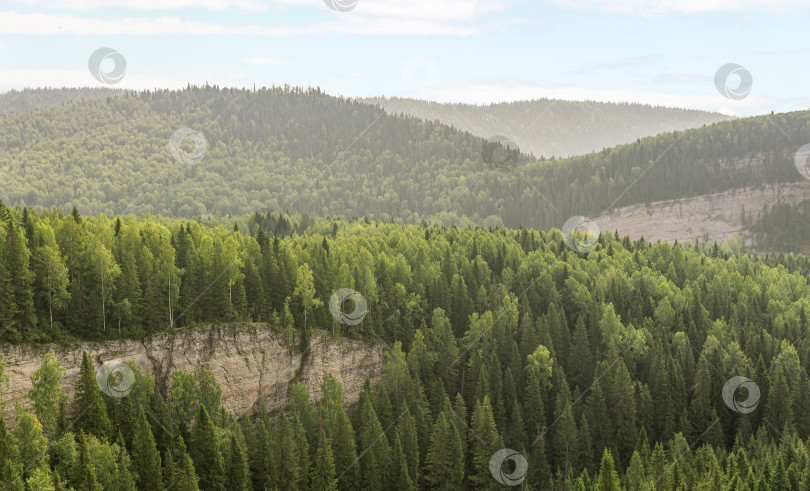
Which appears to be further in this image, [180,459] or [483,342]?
[483,342]

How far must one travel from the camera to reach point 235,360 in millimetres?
112500

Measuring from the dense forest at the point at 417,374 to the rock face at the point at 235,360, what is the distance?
6.36 ft

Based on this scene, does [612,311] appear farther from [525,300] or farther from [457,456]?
[457,456]

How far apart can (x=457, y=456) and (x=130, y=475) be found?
42.1 meters

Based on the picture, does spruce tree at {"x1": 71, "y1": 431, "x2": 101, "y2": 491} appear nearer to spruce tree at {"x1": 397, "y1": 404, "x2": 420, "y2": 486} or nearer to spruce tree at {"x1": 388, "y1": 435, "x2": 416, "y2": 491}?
spruce tree at {"x1": 388, "y1": 435, "x2": 416, "y2": 491}

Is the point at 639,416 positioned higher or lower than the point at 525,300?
lower

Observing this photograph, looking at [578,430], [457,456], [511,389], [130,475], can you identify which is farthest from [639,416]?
[130,475]

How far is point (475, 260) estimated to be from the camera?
162 meters

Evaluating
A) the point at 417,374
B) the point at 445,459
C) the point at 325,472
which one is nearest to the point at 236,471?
the point at 325,472

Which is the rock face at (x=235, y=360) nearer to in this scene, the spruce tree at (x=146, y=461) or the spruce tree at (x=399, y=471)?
the spruce tree at (x=146, y=461)

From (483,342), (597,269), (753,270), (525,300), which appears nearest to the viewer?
(483,342)

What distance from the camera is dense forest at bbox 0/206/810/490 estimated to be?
89.8 metres

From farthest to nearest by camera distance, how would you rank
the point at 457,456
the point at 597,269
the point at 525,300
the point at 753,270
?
the point at 753,270 → the point at 597,269 → the point at 525,300 → the point at 457,456

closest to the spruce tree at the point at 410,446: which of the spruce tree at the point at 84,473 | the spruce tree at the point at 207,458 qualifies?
the spruce tree at the point at 207,458
